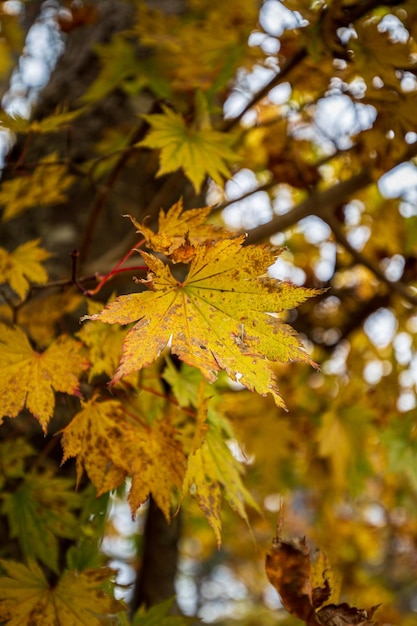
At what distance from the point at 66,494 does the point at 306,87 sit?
96cm

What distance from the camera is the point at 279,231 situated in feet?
4.01

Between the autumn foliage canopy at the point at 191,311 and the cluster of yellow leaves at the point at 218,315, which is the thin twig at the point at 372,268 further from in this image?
the cluster of yellow leaves at the point at 218,315

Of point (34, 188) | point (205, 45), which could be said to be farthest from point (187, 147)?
point (205, 45)

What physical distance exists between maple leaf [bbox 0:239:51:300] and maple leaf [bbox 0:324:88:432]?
→ 22 centimetres

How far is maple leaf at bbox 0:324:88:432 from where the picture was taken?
662 mm

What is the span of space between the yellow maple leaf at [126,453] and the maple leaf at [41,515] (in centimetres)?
25

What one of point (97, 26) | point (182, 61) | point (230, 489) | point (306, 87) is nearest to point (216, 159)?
point (306, 87)

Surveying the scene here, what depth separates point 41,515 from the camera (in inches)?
37.6

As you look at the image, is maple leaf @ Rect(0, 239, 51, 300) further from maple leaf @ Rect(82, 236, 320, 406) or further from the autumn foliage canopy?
maple leaf @ Rect(82, 236, 320, 406)

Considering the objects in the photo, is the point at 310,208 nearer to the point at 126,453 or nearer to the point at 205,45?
the point at 205,45

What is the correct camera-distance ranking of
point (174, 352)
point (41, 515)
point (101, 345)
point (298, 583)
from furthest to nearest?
point (41, 515)
point (101, 345)
point (298, 583)
point (174, 352)

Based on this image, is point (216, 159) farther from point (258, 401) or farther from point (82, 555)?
point (258, 401)

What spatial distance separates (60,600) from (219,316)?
1.47 ft

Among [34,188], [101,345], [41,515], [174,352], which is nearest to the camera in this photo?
[174,352]
